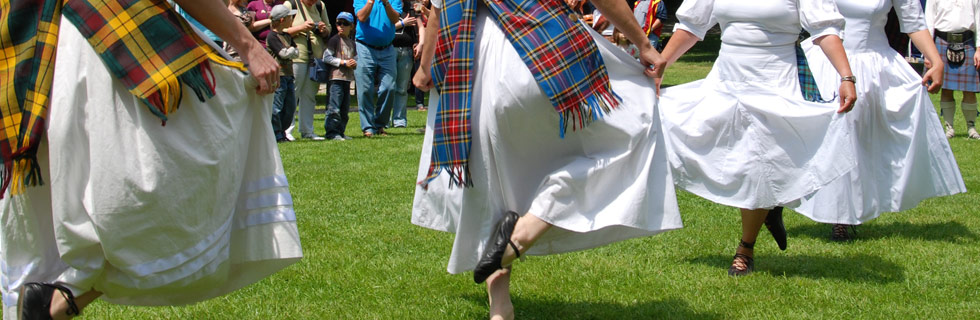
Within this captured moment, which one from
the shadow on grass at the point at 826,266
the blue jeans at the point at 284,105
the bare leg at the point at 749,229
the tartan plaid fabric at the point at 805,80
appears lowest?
the blue jeans at the point at 284,105

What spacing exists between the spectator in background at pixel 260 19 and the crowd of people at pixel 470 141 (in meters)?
6.20

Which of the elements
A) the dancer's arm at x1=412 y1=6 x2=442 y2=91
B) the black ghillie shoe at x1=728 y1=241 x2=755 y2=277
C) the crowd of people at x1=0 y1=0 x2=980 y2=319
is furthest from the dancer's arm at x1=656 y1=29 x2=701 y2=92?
the dancer's arm at x1=412 y1=6 x2=442 y2=91

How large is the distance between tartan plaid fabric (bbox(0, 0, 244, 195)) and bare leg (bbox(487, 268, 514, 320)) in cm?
147

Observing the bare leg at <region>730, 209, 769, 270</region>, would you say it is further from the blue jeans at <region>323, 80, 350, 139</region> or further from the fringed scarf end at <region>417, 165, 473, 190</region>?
the blue jeans at <region>323, 80, 350, 139</region>

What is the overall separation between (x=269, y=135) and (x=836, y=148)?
108 inches

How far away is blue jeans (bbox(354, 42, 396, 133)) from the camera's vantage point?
1142cm

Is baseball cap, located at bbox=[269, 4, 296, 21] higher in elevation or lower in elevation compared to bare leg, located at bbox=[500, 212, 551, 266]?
lower

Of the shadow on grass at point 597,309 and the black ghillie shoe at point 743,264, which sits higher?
the shadow on grass at point 597,309

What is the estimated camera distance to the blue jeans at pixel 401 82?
1264 centimetres

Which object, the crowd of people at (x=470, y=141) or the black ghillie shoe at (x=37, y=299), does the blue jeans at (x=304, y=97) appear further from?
the black ghillie shoe at (x=37, y=299)

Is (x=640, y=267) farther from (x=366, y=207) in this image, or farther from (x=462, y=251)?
(x=366, y=207)

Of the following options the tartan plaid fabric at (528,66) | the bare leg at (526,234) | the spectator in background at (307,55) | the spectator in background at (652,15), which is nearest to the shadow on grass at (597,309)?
the bare leg at (526,234)

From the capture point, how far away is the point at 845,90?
15.5ft

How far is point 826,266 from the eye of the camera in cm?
523
